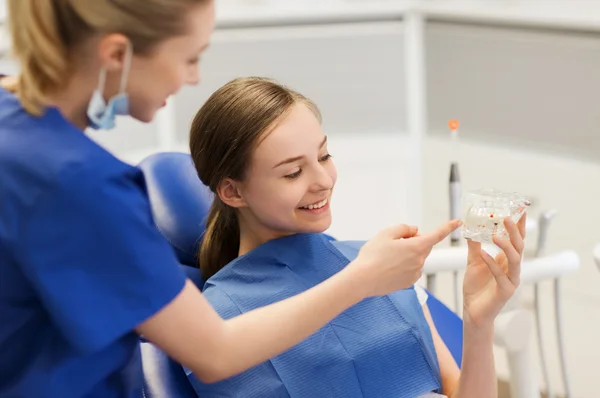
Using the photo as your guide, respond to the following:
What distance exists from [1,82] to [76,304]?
33 centimetres

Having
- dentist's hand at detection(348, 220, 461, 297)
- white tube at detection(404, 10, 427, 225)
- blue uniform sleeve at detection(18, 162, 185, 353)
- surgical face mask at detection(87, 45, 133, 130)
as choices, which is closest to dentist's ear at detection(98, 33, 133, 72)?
surgical face mask at detection(87, 45, 133, 130)

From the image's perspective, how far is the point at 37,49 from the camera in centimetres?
98

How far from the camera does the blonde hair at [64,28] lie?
985mm

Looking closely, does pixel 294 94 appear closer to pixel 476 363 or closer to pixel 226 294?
pixel 226 294

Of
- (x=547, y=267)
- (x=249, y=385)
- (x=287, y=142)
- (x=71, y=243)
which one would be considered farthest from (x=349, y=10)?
(x=71, y=243)

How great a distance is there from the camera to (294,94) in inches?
60.7

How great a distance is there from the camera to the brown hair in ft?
4.84

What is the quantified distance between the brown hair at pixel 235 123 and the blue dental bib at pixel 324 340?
0.53 feet

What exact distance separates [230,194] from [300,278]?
0.19 meters

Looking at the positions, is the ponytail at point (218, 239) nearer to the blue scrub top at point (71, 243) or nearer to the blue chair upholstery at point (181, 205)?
the blue chair upholstery at point (181, 205)

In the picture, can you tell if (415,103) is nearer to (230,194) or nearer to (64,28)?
(230,194)

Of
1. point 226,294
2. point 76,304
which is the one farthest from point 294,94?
point 76,304

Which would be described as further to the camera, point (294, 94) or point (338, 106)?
point (338, 106)

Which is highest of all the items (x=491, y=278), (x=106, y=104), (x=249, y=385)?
(x=106, y=104)
